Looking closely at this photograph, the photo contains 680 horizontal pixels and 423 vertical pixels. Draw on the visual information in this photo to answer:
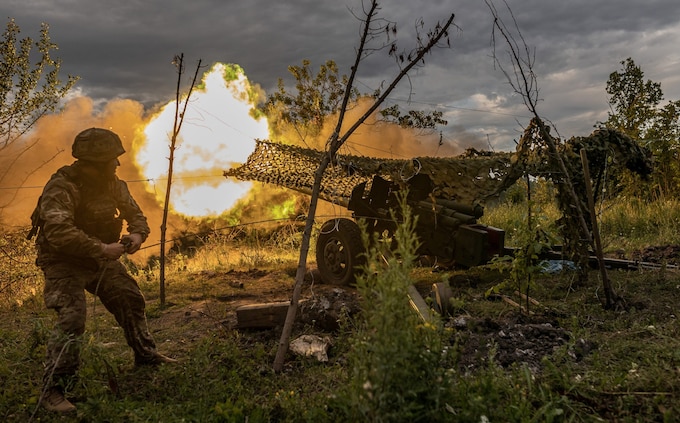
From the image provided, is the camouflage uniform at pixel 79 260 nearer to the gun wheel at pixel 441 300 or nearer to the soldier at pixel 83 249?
the soldier at pixel 83 249

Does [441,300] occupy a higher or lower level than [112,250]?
lower

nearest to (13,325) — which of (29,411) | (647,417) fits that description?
(29,411)

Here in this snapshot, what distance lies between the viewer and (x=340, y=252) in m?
8.99

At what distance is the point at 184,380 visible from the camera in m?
4.86

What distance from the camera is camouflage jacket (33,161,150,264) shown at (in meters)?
4.59

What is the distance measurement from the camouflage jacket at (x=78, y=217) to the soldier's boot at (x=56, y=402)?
110cm

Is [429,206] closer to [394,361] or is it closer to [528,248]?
[528,248]

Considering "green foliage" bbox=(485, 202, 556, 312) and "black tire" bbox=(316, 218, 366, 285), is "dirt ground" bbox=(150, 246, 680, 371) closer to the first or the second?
"black tire" bbox=(316, 218, 366, 285)

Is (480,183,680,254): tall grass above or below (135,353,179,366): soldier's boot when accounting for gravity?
above

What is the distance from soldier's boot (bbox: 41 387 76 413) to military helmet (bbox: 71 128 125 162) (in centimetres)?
199

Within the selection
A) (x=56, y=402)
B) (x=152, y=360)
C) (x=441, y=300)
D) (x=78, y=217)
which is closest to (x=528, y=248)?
(x=441, y=300)

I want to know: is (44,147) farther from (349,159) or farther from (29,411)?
(29,411)

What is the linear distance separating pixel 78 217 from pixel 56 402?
1.59 meters

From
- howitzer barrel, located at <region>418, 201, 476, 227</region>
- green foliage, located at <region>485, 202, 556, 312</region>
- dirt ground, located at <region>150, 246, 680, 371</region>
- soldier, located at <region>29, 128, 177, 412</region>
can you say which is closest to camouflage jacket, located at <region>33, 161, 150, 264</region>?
soldier, located at <region>29, 128, 177, 412</region>
